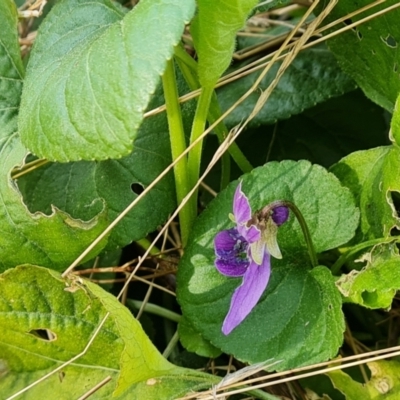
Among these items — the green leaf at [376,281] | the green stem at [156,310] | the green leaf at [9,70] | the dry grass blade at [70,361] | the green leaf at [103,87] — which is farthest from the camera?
the green stem at [156,310]

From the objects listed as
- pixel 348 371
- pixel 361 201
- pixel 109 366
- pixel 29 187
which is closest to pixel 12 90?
pixel 29 187

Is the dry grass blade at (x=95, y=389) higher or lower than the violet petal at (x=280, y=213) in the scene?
lower

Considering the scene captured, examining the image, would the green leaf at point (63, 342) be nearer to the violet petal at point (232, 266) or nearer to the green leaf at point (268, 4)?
the violet petal at point (232, 266)

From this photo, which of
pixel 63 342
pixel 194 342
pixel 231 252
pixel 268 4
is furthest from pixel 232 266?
pixel 268 4

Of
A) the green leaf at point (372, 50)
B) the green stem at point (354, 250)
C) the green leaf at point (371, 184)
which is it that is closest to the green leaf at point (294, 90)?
the green leaf at point (372, 50)

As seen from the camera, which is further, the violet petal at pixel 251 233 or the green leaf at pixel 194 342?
the green leaf at pixel 194 342

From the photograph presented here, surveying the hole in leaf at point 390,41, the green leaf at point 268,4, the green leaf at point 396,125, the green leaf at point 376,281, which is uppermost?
the green leaf at point 268,4

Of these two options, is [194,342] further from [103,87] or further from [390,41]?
[390,41]
